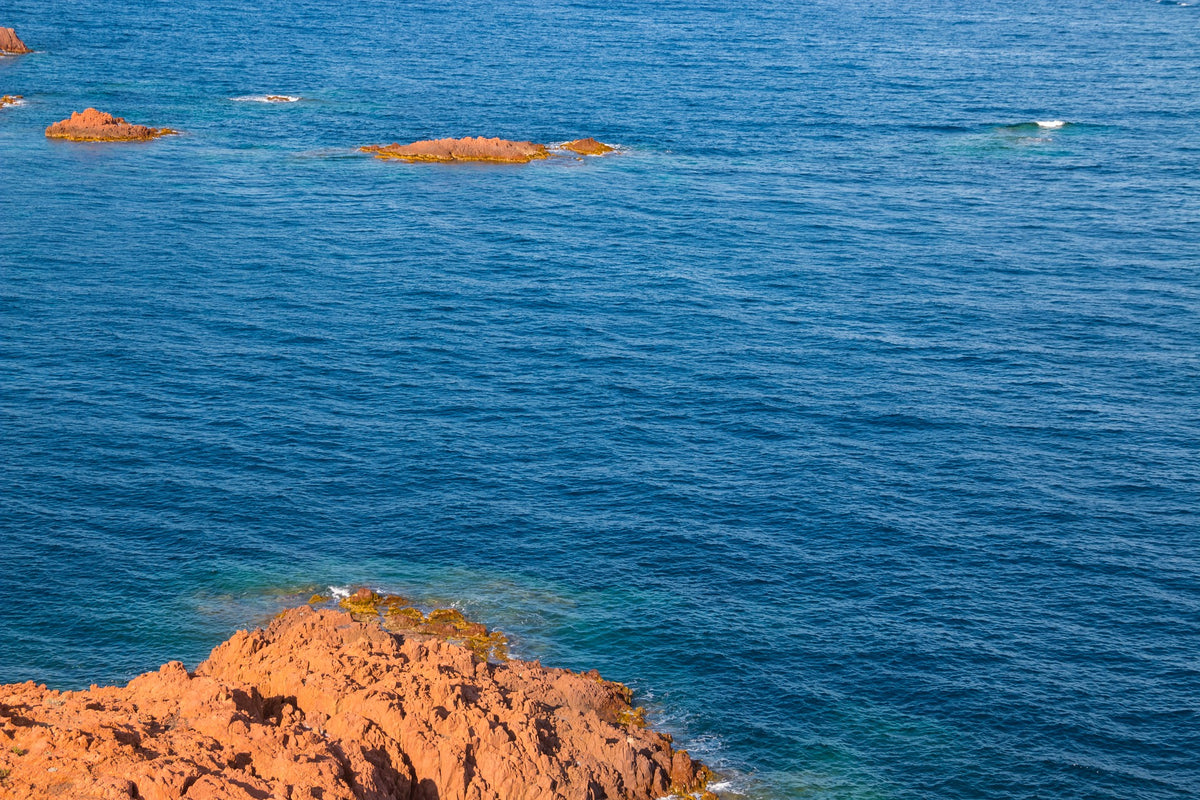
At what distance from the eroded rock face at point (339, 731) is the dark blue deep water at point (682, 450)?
25.0 ft

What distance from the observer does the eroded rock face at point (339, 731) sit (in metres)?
59.2

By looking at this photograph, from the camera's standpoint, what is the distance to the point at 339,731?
69.0 metres

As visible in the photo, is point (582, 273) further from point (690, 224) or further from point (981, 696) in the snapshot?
point (981, 696)

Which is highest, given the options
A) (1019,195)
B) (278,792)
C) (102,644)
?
(1019,195)

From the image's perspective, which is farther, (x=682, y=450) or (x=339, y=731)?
(x=682, y=450)

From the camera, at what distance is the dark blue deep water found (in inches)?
3356

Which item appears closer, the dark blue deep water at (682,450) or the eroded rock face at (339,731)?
the eroded rock face at (339,731)

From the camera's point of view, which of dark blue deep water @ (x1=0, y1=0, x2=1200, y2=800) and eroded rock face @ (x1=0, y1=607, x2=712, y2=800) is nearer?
eroded rock face @ (x1=0, y1=607, x2=712, y2=800)

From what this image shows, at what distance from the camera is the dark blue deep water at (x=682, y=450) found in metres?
85.2

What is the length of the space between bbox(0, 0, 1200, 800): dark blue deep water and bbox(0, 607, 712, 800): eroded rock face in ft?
25.0

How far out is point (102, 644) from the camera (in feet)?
284

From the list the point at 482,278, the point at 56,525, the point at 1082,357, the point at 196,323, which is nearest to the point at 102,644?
the point at 56,525

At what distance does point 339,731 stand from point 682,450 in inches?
2081

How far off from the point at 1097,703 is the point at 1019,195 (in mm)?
116255
